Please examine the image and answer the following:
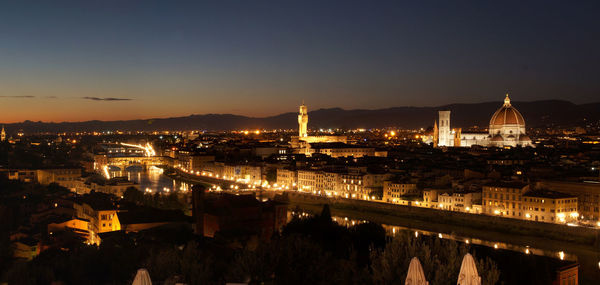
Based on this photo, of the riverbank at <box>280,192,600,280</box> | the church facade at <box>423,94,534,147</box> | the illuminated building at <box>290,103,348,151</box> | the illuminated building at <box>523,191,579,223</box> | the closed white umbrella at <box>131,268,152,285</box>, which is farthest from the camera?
the illuminated building at <box>290,103,348,151</box>

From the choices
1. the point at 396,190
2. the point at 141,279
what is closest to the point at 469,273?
the point at 141,279

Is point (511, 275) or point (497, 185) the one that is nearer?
point (511, 275)

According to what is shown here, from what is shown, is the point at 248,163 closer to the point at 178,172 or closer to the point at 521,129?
the point at 178,172

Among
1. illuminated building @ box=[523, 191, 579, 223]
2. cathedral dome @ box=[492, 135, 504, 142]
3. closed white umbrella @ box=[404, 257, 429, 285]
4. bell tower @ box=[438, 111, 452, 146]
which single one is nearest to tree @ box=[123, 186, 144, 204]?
illuminated building @ box=[523, 191, 579, 223]

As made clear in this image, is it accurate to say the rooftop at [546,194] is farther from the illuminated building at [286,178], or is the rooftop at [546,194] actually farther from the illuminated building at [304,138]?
the illuminated building at [304,138]

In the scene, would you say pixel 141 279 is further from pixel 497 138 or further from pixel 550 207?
pixel 497 138

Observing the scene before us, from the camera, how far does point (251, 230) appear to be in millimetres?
13680

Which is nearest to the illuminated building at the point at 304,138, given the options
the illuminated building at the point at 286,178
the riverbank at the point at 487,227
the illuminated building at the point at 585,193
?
the illuminated building at the point at 286,178

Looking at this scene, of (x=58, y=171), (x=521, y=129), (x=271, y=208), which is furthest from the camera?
(x=521, y=129)

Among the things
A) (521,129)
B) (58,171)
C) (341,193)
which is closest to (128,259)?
(341,193)

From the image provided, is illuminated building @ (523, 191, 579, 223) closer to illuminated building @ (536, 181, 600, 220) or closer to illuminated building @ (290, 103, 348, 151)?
illuminated building @ (536, 181, 600, 220)

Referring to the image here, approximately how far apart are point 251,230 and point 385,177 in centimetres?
1332

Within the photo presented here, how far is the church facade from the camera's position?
50.9 m

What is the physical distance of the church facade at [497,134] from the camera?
50.9 meters
